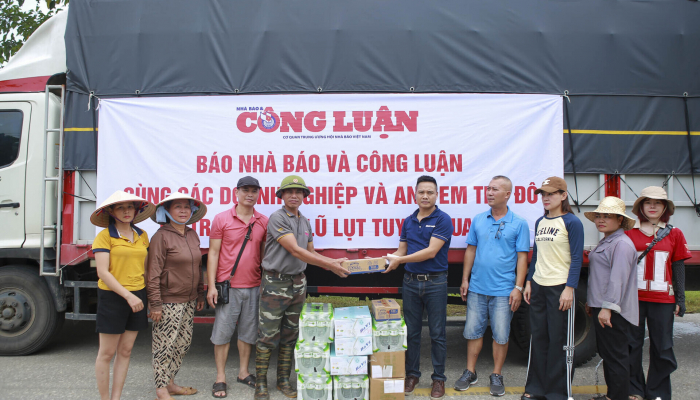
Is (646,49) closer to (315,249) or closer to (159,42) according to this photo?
(315,249)

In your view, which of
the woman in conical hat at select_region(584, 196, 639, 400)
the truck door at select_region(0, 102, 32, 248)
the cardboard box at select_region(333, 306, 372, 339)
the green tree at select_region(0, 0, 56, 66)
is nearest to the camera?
the woman in conical hat at select_region(584, 196, 639, 400)

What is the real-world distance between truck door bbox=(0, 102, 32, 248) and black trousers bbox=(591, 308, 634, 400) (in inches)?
216

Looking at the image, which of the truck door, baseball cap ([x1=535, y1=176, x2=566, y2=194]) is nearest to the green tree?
the truck door

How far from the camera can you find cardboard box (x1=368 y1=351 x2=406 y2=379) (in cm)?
345

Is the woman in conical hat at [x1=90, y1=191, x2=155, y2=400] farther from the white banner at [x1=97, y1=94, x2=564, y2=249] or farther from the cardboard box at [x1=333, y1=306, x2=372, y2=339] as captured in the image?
the cardboard box at [x1=333, y1=306, x2=372, y2=339]

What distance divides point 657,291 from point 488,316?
1.31 metres

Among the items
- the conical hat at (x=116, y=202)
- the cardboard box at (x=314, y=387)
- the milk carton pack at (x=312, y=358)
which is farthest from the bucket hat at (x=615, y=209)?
the conical hat at (x=116, y=202)

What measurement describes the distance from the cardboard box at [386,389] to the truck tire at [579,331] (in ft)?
4.99

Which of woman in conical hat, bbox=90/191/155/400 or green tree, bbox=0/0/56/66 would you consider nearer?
woman in conical hat, bbox=90/191/155/400

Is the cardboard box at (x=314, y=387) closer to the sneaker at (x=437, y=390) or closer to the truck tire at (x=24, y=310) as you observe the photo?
the sneaker at (x=437, y=390)

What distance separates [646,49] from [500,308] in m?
2.93

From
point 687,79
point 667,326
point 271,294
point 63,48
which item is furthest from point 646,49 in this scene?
point 63,48

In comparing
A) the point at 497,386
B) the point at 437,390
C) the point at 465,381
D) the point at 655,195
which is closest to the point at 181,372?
the point at 437,390

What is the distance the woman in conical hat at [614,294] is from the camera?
10.5 feet
